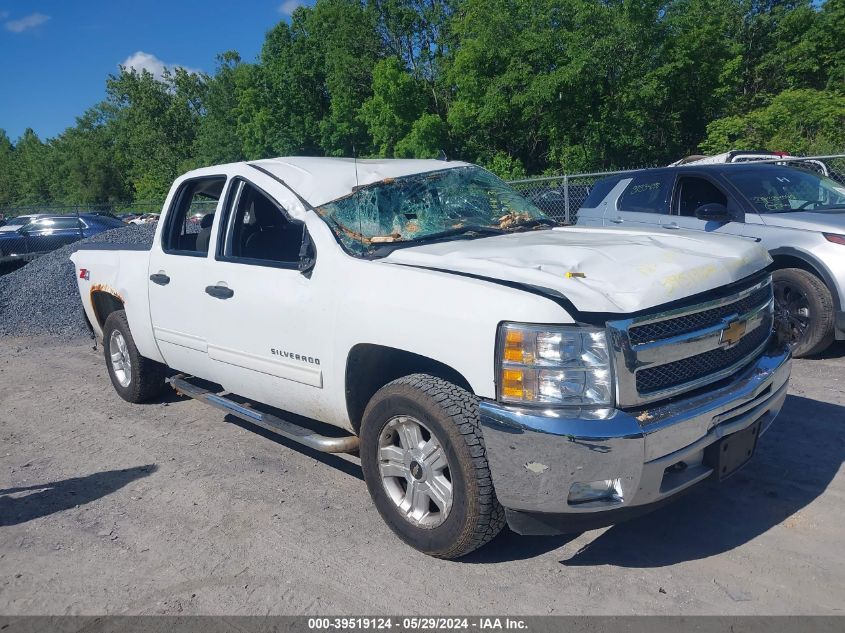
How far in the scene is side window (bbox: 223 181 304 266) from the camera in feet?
15.5

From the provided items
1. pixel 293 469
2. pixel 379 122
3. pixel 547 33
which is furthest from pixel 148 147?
pixel 293 469

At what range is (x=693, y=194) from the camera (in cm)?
762

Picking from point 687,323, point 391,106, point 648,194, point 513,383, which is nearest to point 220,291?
point 513,383

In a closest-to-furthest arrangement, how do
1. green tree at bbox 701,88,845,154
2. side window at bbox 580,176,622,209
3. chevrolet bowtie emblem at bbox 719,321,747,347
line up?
chevrolet bowtie emblem at bbox 719,321,747,347
side window at bbox 580,176,622,209
green tree at bbox 701,88,845,154

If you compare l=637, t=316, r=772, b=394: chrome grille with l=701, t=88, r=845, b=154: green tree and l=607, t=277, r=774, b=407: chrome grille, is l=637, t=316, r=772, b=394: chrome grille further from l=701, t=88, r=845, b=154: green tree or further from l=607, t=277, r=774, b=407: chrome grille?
l=701, t=88, r=845, b=154: green tree

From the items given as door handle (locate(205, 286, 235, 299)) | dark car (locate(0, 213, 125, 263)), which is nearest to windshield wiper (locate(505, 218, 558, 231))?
door handle (locate(205, 286, 235, 299))

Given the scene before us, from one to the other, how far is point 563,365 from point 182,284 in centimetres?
317

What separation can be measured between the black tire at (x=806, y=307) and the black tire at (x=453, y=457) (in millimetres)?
4240

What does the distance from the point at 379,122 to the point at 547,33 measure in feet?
31.4

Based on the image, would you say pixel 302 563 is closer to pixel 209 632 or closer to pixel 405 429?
pixel 209 632

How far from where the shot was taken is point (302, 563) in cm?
355

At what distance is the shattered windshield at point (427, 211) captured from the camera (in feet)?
13.5

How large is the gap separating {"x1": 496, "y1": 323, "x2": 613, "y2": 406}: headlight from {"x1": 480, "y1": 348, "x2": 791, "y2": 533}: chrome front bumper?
0.21 feet

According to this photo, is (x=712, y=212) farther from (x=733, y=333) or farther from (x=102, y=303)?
(x=102, y=303)
